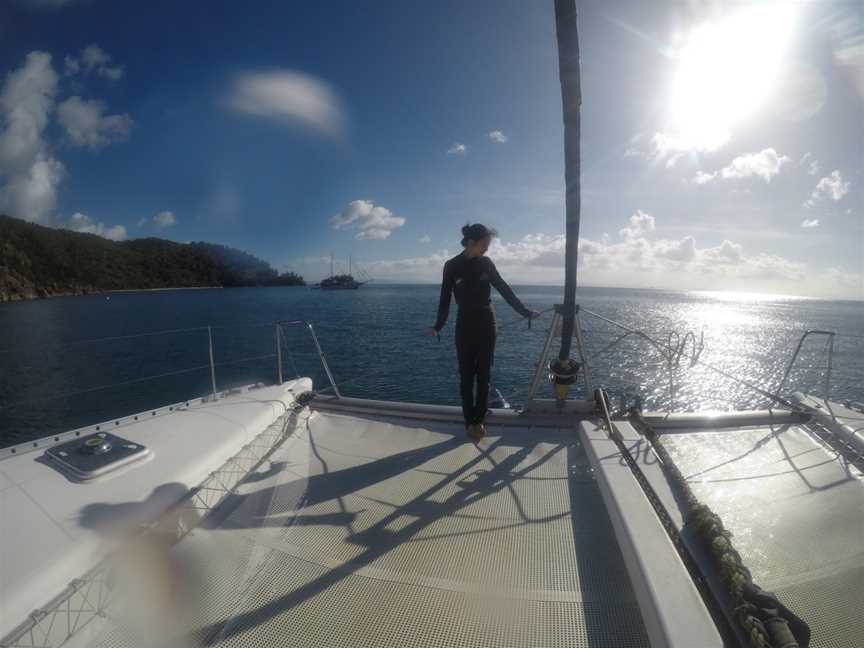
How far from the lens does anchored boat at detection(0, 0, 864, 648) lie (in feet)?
4.33

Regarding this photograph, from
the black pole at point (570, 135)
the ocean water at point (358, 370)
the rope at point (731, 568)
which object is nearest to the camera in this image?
the rope at point (731, 568)

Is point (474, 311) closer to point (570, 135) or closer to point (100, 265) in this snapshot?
point (570, 135)

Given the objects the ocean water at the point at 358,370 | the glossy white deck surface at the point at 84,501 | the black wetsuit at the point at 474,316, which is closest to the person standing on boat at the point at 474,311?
the black wetsuit at the point at 474,316

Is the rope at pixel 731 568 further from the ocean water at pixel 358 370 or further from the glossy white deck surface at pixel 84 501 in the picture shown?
the ocean water at pixel 358 370

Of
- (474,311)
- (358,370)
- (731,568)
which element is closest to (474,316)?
(474,311)

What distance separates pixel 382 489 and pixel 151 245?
152 meters

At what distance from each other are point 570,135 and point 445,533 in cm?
272

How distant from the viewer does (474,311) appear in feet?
9.14

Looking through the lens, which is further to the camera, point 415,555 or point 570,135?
point 570,135

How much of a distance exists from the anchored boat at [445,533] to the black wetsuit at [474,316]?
417mm

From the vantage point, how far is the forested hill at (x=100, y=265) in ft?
237

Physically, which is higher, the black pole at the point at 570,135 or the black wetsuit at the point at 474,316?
the black pole at the point at 570,135

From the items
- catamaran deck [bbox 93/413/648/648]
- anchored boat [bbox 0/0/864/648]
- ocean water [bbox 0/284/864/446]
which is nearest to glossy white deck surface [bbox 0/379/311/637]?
anchored boat [bbox 0/0/864/648]

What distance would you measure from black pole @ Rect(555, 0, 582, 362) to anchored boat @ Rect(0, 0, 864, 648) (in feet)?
0.04
